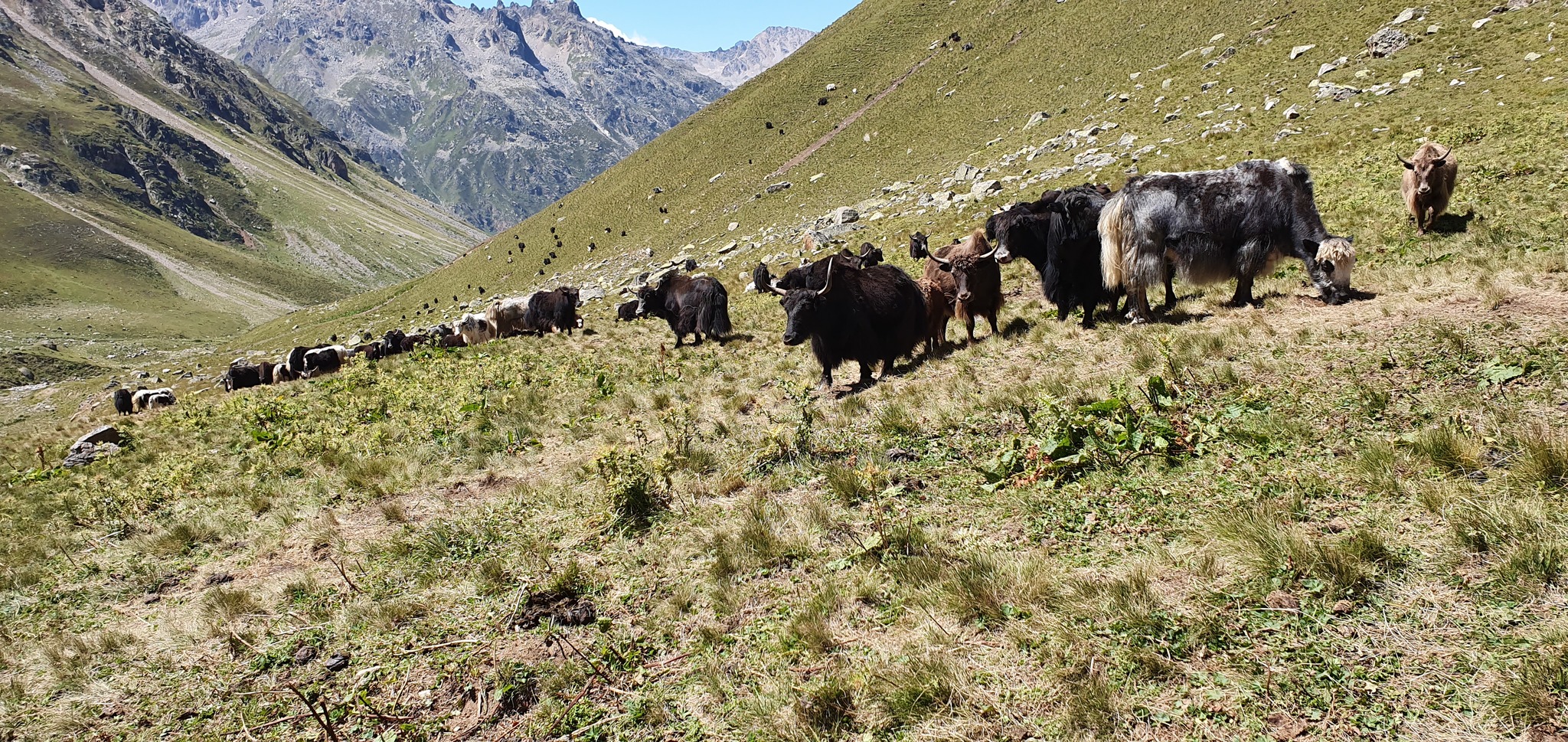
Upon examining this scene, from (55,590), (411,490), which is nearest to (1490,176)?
(411,490)

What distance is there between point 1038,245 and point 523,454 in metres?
9.91

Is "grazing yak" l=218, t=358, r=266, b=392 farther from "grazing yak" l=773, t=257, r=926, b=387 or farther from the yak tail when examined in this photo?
the yak tail

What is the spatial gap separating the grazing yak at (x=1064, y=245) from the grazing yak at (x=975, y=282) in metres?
0.30

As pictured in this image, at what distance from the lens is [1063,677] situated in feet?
10.7

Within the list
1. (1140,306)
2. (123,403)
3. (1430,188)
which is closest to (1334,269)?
(1140,306)

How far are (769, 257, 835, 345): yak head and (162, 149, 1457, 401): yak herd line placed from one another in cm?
2

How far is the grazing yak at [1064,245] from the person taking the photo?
11.6m

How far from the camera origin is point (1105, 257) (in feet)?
35.8

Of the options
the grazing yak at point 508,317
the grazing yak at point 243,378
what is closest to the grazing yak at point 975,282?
the grazing yak at point 508,317

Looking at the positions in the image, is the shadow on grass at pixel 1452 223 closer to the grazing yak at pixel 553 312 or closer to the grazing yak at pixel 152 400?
the grazing yak at pixel 553 312

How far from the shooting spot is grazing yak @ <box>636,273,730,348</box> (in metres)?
19.4

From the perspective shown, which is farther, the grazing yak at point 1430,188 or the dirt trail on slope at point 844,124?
the dirt trail on slope at point 844,124

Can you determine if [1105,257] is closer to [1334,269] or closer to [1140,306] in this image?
[1140,306]

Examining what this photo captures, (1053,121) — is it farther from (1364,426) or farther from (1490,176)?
(1364,426)
